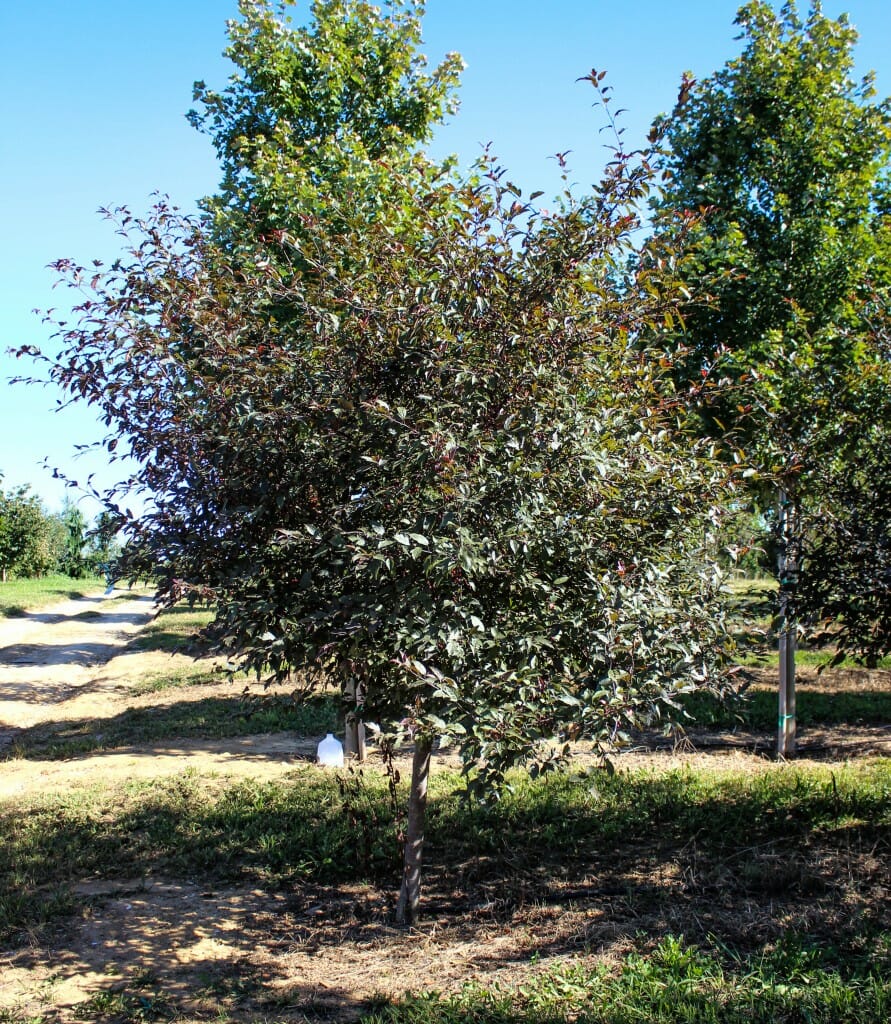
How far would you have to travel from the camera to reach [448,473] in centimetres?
352

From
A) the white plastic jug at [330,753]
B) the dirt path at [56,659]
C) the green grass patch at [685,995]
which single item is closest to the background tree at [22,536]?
the dirt path at [56,659]

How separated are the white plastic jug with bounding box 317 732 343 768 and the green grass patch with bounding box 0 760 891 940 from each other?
2.99 feet

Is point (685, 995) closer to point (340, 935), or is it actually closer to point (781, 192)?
point (340, 935)

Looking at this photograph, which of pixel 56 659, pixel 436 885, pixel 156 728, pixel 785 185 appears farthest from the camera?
pixel 56 659

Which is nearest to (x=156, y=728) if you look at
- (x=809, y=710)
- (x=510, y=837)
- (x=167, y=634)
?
(x=510, y=837)

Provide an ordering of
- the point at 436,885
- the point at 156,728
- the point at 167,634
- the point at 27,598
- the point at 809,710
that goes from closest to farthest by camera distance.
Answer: the point at 436,885 → the point at 809,710 → the point at 156,728 → the point at 167,634 → the point at 27,598

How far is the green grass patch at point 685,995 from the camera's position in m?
3.43

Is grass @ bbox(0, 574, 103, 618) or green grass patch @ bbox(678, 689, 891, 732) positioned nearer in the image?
green grass patch @ bbox(678, 689, 891, 732)

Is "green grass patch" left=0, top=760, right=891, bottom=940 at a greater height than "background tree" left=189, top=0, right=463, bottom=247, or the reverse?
"background tree" left=189, top=0, right=463, bottom=247

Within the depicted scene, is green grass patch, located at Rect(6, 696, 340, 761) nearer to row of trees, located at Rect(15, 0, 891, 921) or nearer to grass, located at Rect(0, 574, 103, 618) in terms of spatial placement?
row of trees, located at Rect(15, 0, 891, 921)

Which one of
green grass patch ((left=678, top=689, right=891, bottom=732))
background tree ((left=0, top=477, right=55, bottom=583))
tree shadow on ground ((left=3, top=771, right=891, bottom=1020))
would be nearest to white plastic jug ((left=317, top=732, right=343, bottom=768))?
tree shadow on ground ((left=3, top=771, right=891, bottom=1020))

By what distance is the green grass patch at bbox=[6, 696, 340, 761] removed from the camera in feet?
32.2

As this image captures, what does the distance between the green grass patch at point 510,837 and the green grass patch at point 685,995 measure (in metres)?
0.73

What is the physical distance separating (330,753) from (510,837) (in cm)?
286
